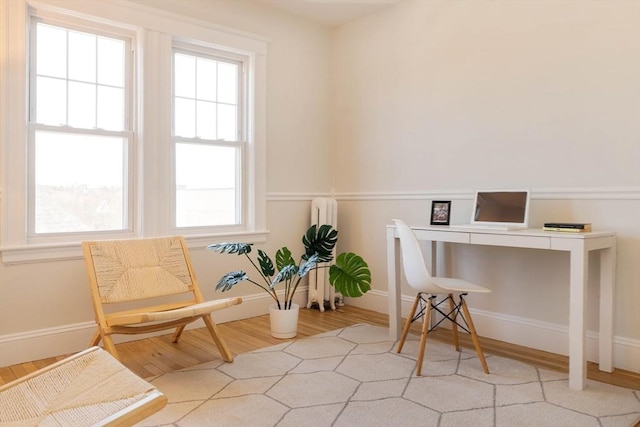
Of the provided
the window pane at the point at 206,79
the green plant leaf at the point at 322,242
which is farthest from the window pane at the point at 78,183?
the green plant leaf at the point at 322,242

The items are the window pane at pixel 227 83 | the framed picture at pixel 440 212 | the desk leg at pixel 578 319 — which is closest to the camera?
the desk leg at pixel 578 319

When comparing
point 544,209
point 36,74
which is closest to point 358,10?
point 544,209

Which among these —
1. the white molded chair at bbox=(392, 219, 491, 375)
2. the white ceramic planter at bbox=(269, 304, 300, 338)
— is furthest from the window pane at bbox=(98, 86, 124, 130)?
the white molded chair at bbox=(392, 219, 491, 375)

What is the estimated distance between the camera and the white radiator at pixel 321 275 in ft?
13.6

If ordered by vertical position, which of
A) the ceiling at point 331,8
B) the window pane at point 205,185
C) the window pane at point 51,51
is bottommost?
the window pane at point 205,185

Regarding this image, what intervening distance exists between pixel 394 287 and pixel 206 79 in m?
2.22

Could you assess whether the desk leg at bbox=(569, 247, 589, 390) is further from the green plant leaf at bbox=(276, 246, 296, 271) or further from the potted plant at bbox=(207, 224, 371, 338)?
the green plant leaf at bbox=(276, 246, 296, 271)

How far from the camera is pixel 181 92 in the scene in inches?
142

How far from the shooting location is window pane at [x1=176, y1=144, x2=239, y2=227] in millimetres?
3621

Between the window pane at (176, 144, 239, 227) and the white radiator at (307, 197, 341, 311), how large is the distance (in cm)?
74

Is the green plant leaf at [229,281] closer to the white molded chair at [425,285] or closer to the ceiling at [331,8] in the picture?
the white molded chair at [425,285]

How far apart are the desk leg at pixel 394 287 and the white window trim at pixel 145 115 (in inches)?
48.6

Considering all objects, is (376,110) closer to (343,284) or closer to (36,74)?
(343,284)

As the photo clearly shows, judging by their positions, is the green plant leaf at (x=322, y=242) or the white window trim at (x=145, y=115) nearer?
the white window trim at (x=145, y=115)
